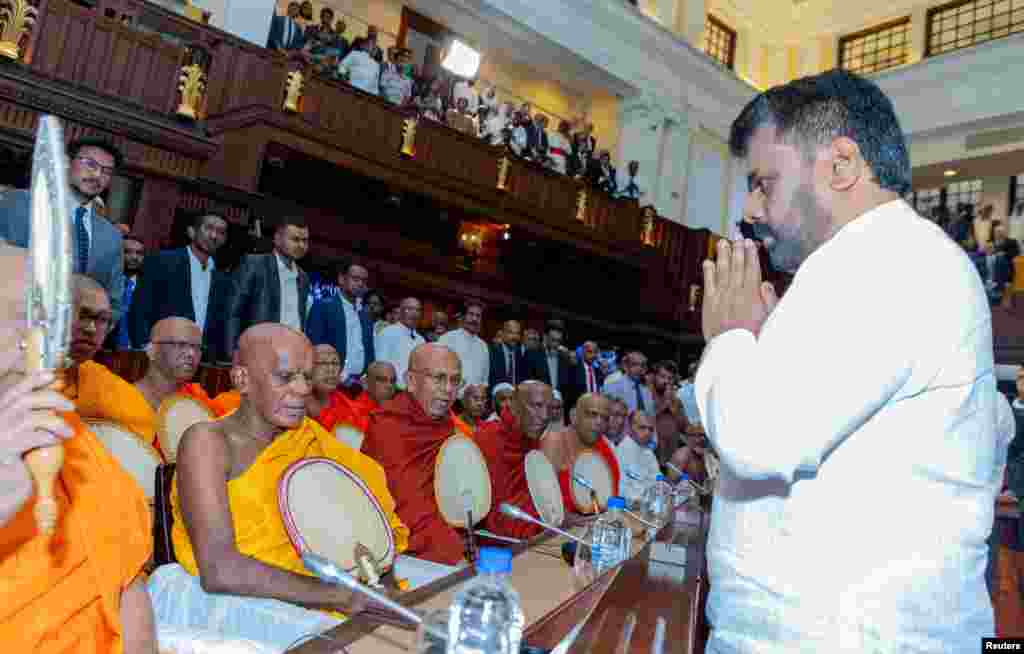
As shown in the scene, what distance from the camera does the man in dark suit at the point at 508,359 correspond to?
7411 millimetres

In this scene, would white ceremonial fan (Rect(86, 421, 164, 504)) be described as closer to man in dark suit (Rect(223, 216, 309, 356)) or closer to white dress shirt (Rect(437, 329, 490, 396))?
man in dark suit (Rect(223, 216, 309, 356))

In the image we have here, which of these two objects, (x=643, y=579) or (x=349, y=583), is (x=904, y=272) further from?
(x=643, y=579)

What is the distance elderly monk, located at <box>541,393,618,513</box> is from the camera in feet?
14.8

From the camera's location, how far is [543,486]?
3.90 m

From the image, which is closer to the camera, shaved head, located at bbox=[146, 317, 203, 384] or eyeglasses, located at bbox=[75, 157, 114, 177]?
shaved head, located at bbox=[146, 317, 203, 384]

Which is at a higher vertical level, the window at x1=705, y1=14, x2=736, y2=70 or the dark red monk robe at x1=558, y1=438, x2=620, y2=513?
the window at x1=705, y1=14, x2=736, y2=70

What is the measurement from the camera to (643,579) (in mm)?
1804

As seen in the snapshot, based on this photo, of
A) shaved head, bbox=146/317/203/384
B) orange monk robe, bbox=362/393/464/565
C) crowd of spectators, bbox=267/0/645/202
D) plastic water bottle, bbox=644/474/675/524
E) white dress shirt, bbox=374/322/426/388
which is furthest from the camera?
crowd of spectators, bbox=267/0/645/202

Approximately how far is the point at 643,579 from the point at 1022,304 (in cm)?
996

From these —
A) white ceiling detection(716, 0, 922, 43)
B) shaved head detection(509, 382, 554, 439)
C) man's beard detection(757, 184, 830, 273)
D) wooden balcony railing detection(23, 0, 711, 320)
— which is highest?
white ceiling detection(716, 0, 922, 43)

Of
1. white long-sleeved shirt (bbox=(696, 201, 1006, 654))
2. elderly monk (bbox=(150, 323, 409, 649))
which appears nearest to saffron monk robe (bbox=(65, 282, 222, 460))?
elderly monk (bbox=(150, 323, 409, 649))

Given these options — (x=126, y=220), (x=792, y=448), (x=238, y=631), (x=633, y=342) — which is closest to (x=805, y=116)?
(x=792, y=448)

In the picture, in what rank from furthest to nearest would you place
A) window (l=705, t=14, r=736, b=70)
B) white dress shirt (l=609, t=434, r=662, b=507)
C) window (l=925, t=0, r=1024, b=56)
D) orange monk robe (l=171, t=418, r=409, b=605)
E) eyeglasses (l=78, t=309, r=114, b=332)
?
window (l=705, t=14, r=736, b=70) < window (l=925, t=0, r=1024, b=56) < white dress shirt (l=609, t=434, r=662, b=507) < eyeglasses (l=78, t=309, r=114, b=332) < orange monk robe (l=171, t=418, r=409, b=605)

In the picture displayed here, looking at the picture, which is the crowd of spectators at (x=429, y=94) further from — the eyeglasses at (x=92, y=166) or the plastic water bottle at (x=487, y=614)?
the plastic water bottle at (x=487, y=614)
